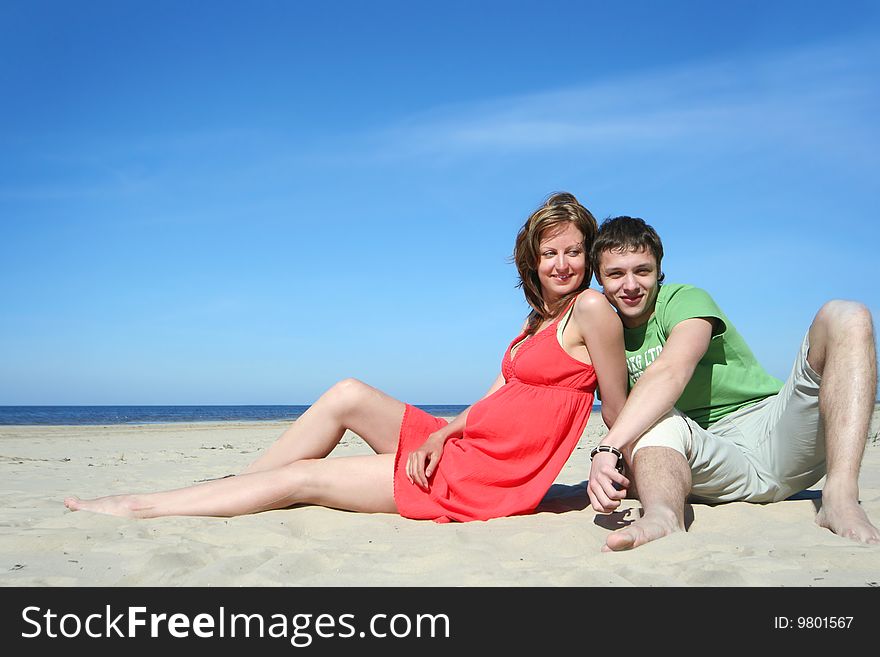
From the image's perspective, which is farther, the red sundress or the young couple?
the red sundress

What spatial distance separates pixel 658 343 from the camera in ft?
10.9

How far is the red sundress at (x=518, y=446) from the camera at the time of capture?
10.9 feet

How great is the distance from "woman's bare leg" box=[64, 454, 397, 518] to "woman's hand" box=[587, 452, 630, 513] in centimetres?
116

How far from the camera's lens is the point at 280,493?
3.44m

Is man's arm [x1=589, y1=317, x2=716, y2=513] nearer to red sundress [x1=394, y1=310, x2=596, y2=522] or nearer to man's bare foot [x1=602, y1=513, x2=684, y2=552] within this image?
man's bare foot [x1=602, y1=513, x2=684, y2=552]

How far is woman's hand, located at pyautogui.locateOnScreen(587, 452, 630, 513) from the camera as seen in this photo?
260cm

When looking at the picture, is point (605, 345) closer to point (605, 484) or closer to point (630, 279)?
point (630, 279)

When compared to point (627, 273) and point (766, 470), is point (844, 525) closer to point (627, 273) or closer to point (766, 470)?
point (766, 470)

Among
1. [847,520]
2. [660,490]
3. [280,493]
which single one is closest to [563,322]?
[660,490]

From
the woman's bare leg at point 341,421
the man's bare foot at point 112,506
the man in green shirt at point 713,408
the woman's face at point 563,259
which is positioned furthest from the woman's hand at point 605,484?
the man's bare foot at point 112,506

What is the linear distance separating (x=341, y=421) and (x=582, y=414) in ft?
4.06

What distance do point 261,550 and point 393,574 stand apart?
593mm

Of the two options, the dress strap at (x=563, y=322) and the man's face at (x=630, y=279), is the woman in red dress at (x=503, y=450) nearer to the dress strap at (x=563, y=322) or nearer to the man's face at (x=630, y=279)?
the dress strap at (x=563, y=322)

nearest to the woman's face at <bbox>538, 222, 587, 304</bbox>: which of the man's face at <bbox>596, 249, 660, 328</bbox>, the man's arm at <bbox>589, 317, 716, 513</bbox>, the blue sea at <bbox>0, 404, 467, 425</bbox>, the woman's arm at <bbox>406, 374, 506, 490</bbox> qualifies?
the man's face at <bbox>596, 249, 660, 328</bbox>
